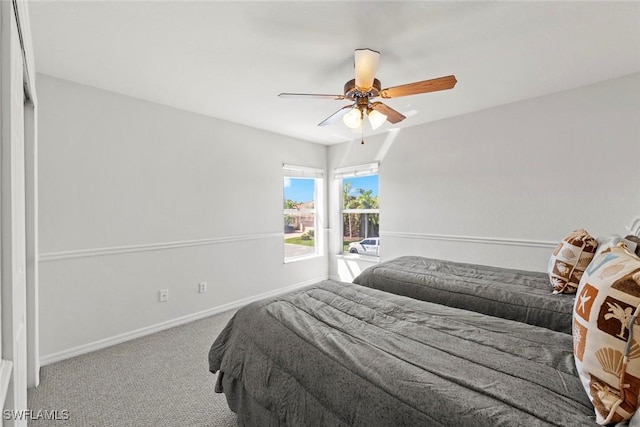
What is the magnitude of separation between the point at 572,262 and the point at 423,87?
150 centimetres

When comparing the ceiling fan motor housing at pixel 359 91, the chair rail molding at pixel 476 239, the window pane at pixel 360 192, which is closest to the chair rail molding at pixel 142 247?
the window pane at pixel 360 192

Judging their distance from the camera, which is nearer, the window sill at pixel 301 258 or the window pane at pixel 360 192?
the window sill at pixel 301 258

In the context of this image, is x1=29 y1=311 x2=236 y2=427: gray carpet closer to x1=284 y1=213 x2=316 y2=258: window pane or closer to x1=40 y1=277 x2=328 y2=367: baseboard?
x1=40 y1=277 x2=328 y2=367: baseboard

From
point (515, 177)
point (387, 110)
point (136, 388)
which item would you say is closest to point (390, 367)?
point (387, 110)

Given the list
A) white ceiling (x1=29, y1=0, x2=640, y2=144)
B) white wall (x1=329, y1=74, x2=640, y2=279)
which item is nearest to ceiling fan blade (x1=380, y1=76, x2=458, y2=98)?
white ceiling (x1=29, y1=0, x2=640, y2=144)

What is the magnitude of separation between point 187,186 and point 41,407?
204cm

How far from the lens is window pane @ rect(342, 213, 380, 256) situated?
439cm

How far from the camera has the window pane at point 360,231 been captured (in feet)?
14.4

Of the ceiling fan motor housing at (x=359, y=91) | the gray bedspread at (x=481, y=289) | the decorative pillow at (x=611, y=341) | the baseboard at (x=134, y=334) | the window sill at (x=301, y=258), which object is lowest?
the baseboard at (x=134, y=334)

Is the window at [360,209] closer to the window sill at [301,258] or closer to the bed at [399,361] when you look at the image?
the window sill at [301,258]

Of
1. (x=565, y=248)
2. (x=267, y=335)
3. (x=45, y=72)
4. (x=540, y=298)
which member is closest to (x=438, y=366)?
(x=267, y=335)

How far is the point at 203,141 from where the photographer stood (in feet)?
10.6

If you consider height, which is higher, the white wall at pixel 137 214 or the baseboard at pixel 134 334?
the white wall at pixel 137 214

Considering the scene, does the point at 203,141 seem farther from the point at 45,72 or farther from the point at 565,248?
the point at 565,248
